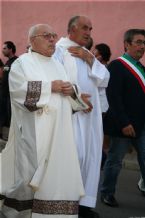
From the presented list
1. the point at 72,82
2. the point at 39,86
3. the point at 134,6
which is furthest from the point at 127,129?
the point at 134,6

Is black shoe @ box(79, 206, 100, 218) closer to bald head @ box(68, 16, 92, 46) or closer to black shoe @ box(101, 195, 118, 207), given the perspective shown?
black shoe @ box(101, 195, 118, 207)

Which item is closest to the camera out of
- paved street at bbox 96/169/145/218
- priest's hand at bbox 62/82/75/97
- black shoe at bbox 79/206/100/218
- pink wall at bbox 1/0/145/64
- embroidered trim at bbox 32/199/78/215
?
embroidered trim at bbox 32/199/78/215

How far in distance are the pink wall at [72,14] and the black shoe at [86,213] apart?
4.59 meters

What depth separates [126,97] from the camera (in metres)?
6.20

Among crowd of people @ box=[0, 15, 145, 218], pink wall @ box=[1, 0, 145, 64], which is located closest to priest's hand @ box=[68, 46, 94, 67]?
crowd of people @ box=[0, 15, 145, 218]

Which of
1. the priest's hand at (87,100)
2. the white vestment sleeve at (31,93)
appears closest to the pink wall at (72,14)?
the priest's hand at (87,100)

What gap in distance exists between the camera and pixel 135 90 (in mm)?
6176

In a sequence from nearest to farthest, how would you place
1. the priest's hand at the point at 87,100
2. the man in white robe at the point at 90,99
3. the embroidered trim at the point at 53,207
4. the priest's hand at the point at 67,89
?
the embroidered trim at the point at 53,207 < the priest's hand at the point at 67,89 < the priest's hand at the point at 87,100 < the man in white robe at the point at 90,99

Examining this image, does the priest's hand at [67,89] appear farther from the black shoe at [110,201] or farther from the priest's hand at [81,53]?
the black shoe at [110,201]

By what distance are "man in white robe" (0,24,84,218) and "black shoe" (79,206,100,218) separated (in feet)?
2.14

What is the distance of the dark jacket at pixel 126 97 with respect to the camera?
6.15m

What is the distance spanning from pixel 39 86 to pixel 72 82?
23.0 inches

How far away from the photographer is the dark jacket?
615cm

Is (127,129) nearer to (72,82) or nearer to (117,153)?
(117,153)
